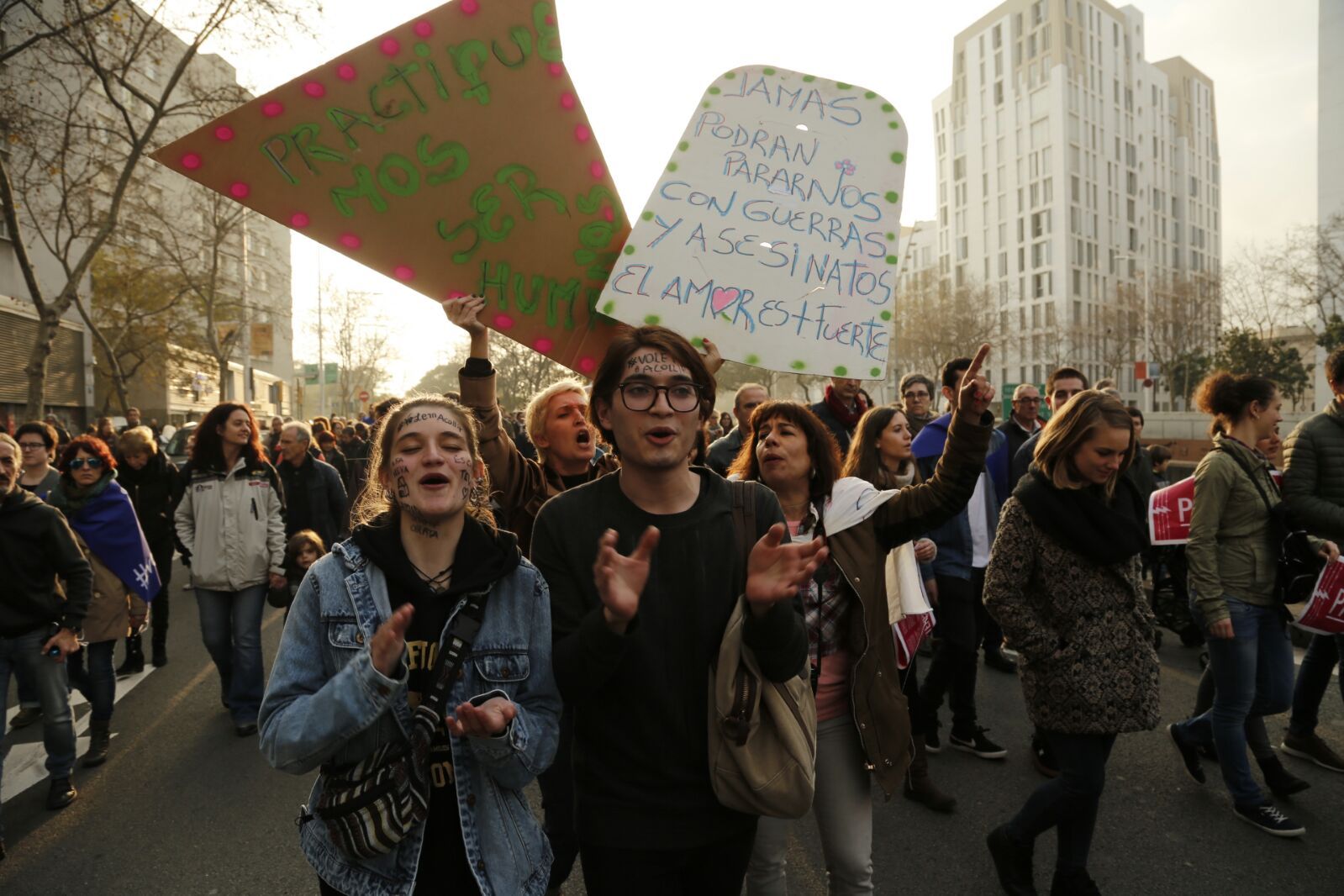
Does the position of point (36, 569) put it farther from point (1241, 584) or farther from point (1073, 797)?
point (1241, 584)

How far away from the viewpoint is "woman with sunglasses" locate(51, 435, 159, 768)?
4.75 meters

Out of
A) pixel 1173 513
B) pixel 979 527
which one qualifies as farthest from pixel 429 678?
pixel 979 527

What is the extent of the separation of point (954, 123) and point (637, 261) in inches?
3399

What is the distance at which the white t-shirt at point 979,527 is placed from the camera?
16.9ft

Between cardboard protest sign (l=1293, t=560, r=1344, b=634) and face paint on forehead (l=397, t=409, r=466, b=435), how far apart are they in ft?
12.5

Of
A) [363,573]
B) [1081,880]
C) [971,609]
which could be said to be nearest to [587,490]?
[363,573]

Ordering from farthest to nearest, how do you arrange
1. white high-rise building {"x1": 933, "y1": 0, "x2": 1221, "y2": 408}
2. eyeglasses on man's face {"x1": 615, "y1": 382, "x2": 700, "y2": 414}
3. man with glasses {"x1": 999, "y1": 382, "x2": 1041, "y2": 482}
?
A: 1. white high-rise building {"x1": 933, "y1": 0, "x2": 1221, "y2": 408}
2. man with glasses {"x1": 999, "y1": 382, "x2": 1041, "y2": 482}
3. eyeglasses on man's face {"x1": 615, "y1": 382, "x2": 700, "y2": 414}

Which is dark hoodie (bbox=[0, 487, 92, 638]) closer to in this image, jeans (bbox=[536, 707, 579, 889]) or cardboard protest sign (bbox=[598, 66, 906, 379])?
jeans (bbox=[536, 707, 579, 889])

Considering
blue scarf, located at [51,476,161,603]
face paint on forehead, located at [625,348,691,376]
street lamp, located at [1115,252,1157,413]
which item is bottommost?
blue scarf, located at [51,476,161,603]

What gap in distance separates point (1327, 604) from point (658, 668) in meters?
3.63

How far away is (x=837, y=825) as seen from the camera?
2502 mm

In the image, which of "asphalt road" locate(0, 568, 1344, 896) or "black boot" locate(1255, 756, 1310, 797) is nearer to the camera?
"asphalt road" locate(0, 568, 1344, 896)

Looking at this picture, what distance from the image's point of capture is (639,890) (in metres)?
1.82

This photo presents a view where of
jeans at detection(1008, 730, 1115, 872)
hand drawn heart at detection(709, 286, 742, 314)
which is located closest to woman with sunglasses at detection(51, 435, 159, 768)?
hand drawn heart at detection(709, 286, 742, 314)
